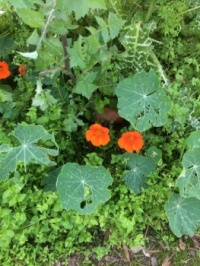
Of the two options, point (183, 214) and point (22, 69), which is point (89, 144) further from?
point (183, 214)

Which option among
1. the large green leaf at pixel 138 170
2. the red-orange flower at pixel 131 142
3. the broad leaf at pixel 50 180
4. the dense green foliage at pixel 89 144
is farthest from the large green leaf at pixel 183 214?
the broad leaf at pixel 50 180

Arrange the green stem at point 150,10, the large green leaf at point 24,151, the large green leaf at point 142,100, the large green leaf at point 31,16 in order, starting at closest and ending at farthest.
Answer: the large green leaf at point 31,16 < the large green leaf at point 24,151 < the large green leaf at point 142,100 < the green stem at point 150,10

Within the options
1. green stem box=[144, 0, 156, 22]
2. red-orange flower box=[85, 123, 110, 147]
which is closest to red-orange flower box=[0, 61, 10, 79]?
red-orange flower box=[85, 123, 110, 147]

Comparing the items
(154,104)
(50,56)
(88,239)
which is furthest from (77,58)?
(88,239)

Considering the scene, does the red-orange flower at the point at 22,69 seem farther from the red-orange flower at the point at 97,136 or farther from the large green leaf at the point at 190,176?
the large green leaf at the point at 190,176

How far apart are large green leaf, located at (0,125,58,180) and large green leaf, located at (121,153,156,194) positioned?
0.41 m

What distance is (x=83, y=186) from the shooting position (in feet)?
6.58

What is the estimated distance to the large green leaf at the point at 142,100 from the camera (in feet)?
6.78

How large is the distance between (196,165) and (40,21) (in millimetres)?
A: 953

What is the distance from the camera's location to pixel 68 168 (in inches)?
78.6

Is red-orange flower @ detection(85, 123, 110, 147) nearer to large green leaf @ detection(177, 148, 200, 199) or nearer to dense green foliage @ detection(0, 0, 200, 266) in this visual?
dense green foliage @ detection(0, 0, 200, 266)

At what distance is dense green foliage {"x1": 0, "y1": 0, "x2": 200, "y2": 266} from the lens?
197 centimetres

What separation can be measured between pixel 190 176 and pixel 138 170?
0.88 feet

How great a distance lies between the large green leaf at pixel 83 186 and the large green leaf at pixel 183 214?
0.33 m
